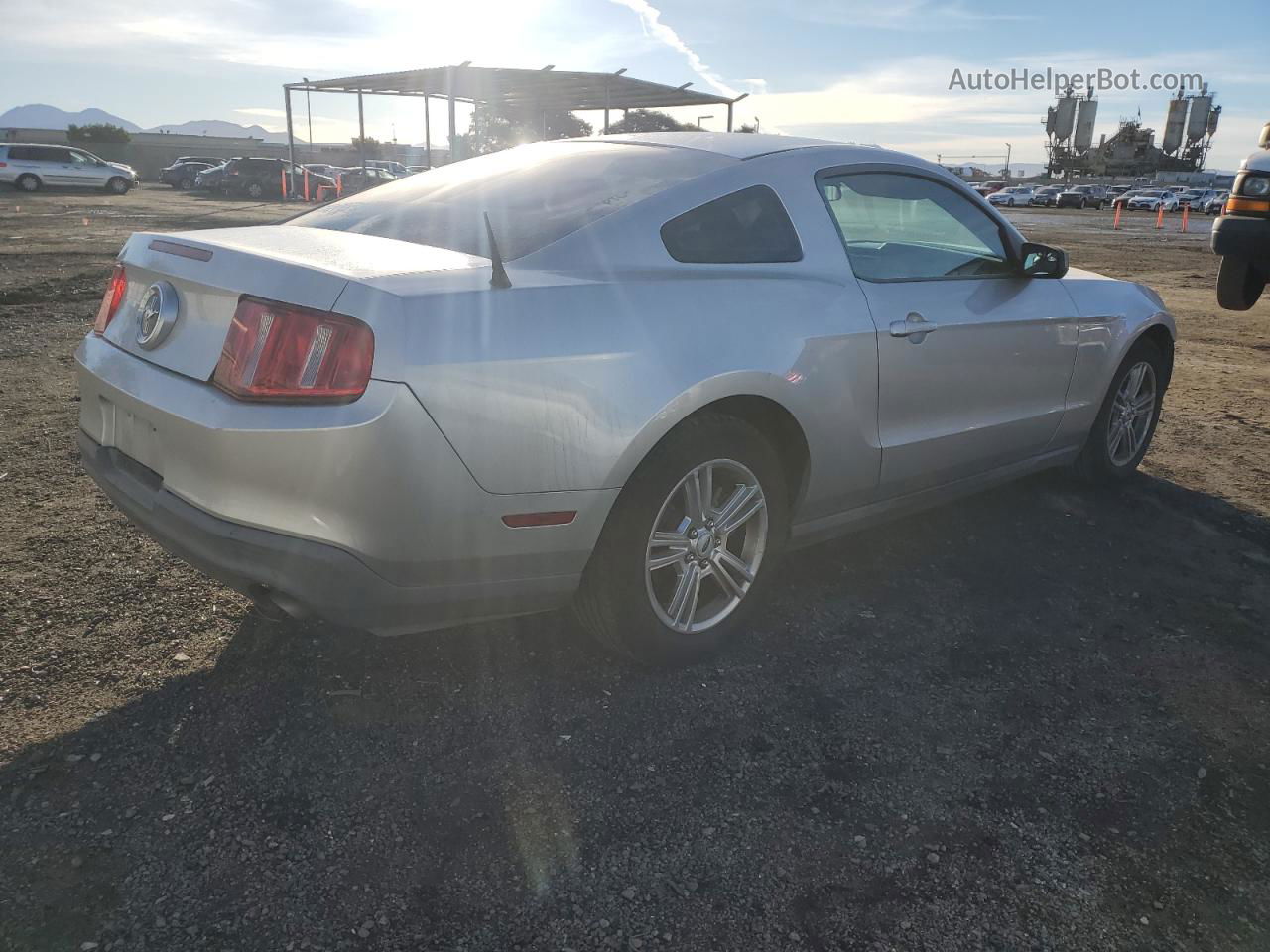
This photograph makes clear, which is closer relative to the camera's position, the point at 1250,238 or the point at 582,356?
the point at 582,356

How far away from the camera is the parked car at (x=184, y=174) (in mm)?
45156

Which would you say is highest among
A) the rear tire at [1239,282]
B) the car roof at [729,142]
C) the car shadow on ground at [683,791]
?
the car roof at [729,142]

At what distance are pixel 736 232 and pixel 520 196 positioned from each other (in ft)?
2.27

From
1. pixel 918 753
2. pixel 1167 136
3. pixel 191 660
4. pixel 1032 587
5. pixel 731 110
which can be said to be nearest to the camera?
pixel 918 753

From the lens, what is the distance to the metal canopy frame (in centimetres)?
2438

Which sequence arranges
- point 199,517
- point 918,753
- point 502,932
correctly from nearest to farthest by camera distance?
point 502,932 → point 199,517 → point 918,753

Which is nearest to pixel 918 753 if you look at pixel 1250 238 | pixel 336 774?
pixel 336 774

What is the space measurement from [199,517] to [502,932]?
1241mm

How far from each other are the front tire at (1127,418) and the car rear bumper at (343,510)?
3.15 meters

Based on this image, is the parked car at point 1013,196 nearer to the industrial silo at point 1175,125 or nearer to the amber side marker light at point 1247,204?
the amber side marker light at point 1247,204

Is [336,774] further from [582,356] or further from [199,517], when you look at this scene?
[582,356]

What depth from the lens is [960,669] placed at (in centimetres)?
317

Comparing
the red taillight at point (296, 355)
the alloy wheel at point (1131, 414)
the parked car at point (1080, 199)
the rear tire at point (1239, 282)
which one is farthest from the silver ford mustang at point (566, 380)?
the parked car at point (1080, 199)

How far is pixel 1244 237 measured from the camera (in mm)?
7375
